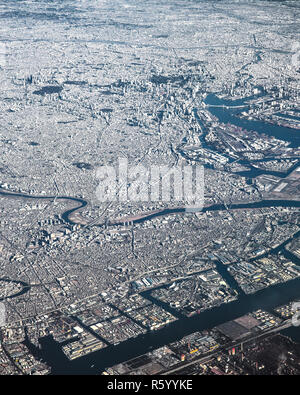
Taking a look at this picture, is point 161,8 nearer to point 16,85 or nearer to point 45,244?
point 16,85

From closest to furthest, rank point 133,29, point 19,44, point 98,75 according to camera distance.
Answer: point 98,75 → point 19,44 → point 133,29

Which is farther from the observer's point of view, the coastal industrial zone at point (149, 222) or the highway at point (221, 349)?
the coastal industrial zone at point (149, 222)

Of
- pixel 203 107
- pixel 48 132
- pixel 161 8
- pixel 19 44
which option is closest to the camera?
pixel 48 132

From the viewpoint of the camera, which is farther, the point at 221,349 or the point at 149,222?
the point at 149,222

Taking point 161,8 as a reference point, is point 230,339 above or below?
below

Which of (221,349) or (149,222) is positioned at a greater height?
(149,222)

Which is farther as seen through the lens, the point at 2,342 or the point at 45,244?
the point at 45,244

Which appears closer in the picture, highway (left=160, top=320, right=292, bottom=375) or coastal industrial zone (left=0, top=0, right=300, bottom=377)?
highway (left=160, top=320, right=292, bottom=375)

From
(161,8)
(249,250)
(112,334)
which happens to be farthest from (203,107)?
(161,8)
